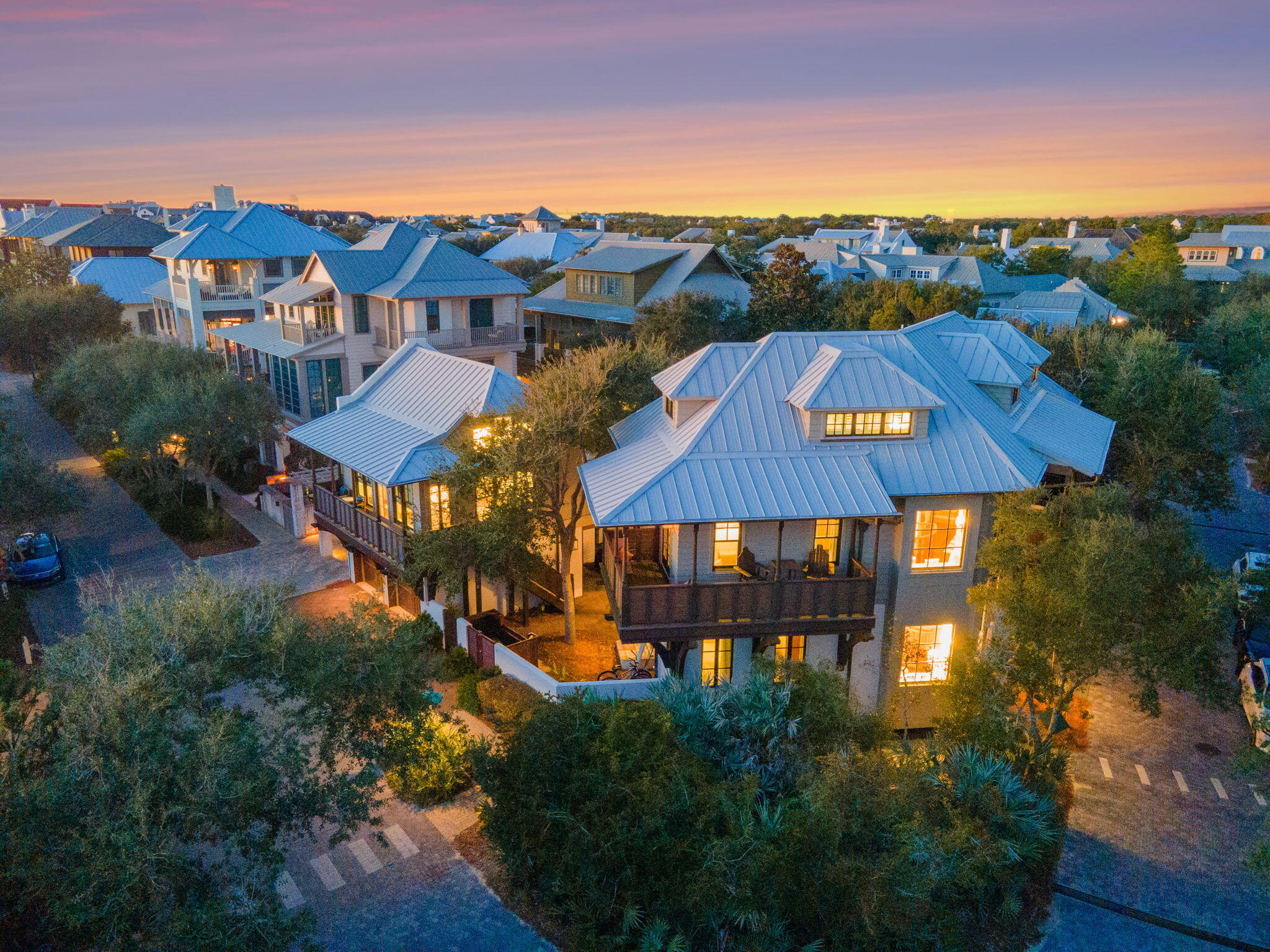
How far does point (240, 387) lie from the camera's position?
31.0 meters

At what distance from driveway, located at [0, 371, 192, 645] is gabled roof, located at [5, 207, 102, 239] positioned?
185ft

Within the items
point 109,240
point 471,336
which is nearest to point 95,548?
point 471,336

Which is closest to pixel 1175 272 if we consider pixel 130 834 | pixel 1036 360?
pixel 1036 360

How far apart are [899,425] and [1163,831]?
9.63 meters

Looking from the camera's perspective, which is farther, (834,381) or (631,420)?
(631,420)

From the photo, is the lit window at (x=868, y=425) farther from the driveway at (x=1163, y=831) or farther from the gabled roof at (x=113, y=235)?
the gabled roof at (x=113, y=235)

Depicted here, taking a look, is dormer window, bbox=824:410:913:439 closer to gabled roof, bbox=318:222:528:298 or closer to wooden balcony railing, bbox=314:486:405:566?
wooden balcony railing, bbox=314:486:405:566

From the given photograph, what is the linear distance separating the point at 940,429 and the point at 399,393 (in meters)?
15.1

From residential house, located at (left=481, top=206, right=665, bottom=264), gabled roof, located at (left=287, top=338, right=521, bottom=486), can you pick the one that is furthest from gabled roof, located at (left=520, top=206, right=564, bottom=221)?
gabled roof, located at (left=287, top=338, right=521, bottom=486)

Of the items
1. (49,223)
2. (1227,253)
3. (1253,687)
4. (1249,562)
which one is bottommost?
(1253,687)

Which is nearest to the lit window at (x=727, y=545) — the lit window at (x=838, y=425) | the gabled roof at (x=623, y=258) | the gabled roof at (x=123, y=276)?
the lit window at (x=838, y=425)

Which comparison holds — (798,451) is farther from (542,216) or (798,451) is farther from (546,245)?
(542,216)

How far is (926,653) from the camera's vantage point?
62.2ft

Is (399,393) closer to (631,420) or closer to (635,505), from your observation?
(631,420)
